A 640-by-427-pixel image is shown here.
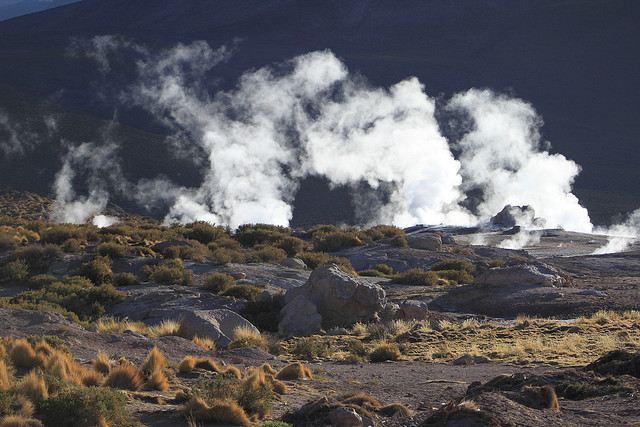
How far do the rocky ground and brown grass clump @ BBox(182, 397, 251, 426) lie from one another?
7.1 inches

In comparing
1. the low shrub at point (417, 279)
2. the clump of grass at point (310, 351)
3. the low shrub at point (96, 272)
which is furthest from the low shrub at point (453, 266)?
the clump of grass at point (310, 351)

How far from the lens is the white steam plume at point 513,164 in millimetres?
69250

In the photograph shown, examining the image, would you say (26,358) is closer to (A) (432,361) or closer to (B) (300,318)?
(A) (432,361)

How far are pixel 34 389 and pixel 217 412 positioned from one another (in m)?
1.85

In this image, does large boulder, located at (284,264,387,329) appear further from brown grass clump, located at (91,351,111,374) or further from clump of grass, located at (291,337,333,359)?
brown grass clump, located at (91,351,111,374)

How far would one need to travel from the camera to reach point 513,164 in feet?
270

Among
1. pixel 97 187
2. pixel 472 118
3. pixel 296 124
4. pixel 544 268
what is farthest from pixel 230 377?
pixel 472 118

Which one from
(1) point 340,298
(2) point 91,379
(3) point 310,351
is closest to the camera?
(2) point 91,379

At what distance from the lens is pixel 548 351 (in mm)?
12883

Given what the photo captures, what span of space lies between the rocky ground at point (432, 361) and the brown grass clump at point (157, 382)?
0.14 metres

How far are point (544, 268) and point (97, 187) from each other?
149ft

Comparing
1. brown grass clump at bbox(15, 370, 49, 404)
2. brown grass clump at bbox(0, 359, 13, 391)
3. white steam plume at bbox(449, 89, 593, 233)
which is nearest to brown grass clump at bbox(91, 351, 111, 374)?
brown grass clump at bbox(0, 359, 13, 391)

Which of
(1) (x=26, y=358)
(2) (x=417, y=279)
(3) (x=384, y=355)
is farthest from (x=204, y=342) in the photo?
(2) (x=417, y=279)

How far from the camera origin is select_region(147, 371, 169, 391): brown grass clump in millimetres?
8250
